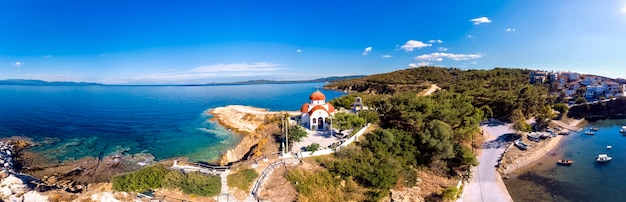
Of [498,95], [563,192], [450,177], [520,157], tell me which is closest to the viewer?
[563,192]

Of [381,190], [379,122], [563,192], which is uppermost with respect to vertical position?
[379,122]

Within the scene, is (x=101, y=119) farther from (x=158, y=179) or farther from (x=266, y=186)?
(x=266, y=186)

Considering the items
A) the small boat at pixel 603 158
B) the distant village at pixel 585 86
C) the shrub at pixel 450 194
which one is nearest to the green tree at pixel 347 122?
the shrub at pixel 450 194

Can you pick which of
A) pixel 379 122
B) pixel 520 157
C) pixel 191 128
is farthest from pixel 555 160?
pixel 191 128

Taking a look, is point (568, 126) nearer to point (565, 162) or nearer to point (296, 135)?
point (565, 162)

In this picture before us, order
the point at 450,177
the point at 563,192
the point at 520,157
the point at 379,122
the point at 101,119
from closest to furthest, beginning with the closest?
the point at 563,192, the point at 450,177, the point at 520,157, the point at 379,122, the point at 101,119

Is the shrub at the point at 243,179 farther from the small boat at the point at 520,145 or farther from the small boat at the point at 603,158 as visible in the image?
the small boat at the point at 603,158

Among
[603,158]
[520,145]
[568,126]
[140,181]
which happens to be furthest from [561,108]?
[140,181]
